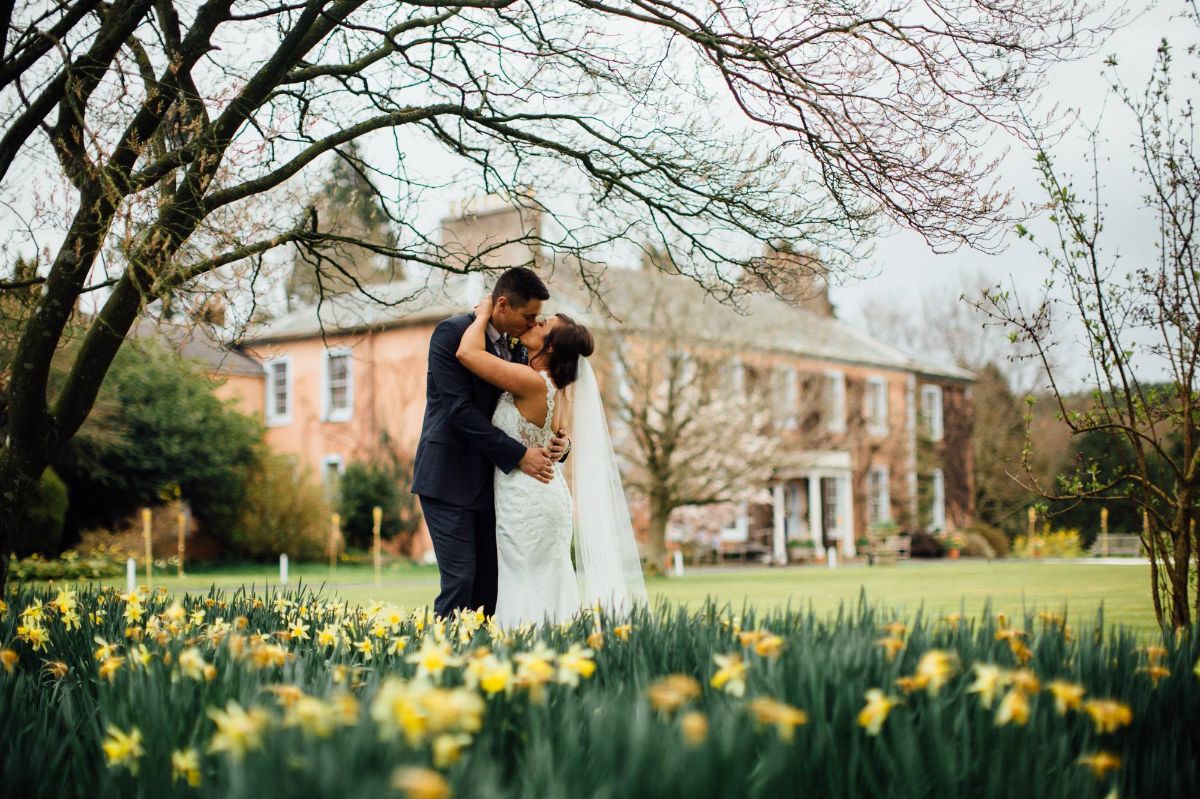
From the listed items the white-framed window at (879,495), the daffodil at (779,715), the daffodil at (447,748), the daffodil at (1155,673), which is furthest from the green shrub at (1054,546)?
the daffodil at (447,748)

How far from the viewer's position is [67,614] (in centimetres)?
456

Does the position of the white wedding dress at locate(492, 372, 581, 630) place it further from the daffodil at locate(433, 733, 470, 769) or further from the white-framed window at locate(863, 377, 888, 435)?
the white-framed window at locate(863, 377, 888, 435)

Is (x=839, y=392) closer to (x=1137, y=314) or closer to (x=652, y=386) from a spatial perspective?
(x=652, y=386)

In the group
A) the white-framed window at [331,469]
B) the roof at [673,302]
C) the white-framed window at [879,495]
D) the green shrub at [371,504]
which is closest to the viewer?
the roof at [673,302]

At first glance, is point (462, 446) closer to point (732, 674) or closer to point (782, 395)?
point (732, 674)

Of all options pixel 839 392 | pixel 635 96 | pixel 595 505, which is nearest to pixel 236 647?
pixel 595 505

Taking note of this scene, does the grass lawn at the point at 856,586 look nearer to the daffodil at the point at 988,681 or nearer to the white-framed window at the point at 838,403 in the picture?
the daffodil at the point at 988,681

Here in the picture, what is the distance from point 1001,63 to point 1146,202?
1.05 metres

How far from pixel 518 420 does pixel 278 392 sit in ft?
95.3

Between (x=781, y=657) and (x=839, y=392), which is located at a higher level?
(x=839, y=392)

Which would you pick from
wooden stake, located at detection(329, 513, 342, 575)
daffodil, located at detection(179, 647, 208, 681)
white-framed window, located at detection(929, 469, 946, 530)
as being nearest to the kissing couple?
daffodil, located at detection(179, 647, 208, 681)

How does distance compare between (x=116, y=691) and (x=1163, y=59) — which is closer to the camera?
(x=116, y=691)

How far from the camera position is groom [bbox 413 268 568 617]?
226 inches

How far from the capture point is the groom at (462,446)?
5.74 m
